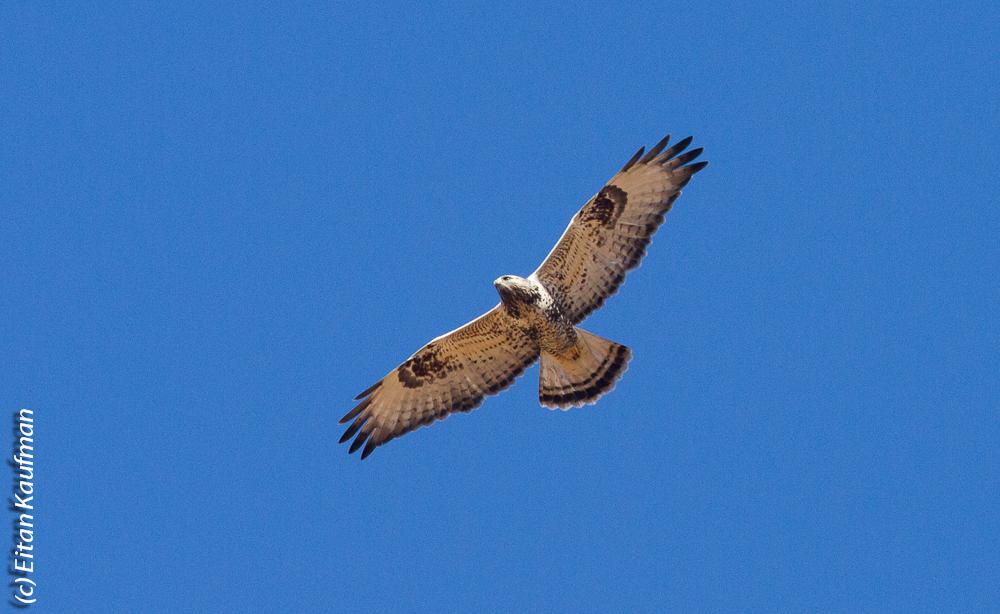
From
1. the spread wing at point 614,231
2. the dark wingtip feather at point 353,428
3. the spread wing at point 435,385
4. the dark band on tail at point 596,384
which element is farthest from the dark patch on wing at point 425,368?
A: the spread wing at point 614,231

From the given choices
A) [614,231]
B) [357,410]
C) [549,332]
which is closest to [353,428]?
[357,410]

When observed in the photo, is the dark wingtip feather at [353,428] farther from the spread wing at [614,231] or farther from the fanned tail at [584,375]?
the spread wing at [614,231]

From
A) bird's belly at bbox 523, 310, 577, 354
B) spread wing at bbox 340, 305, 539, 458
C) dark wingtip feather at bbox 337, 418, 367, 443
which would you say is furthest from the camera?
dark wingtip feather at bbox 337, 418, 367, 443

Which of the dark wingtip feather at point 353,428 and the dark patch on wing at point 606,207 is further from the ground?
the dark patch on wing at point 606,207

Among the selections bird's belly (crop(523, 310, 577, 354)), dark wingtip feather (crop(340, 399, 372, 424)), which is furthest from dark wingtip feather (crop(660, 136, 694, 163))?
dark wingtip feather (crop(340, 399, 372, 424))

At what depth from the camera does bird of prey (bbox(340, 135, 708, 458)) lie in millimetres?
11805

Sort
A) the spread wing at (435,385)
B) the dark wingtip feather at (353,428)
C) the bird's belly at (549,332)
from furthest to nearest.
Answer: the dark wingtip feather at (353,428)
the spread wing at (435,385)
the bird's belly at (549,332)

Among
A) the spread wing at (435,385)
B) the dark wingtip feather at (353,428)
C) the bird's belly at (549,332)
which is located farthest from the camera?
the dark wingtip feather at (353,428)

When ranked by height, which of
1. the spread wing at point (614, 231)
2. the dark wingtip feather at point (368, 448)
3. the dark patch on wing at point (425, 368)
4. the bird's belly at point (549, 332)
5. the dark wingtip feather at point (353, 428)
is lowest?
the dark wingtip feather at point (368, 448)

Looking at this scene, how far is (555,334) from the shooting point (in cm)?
1187

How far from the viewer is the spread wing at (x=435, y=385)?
12188mm

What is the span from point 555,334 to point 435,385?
1.36 meters

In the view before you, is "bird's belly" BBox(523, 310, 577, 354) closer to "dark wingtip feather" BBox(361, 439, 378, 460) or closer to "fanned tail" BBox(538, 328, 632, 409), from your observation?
"fanned tail" BBox(538, 328, 632, 409)

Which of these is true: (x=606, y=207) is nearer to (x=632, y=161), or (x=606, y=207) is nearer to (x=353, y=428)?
(x=632, y=161)
